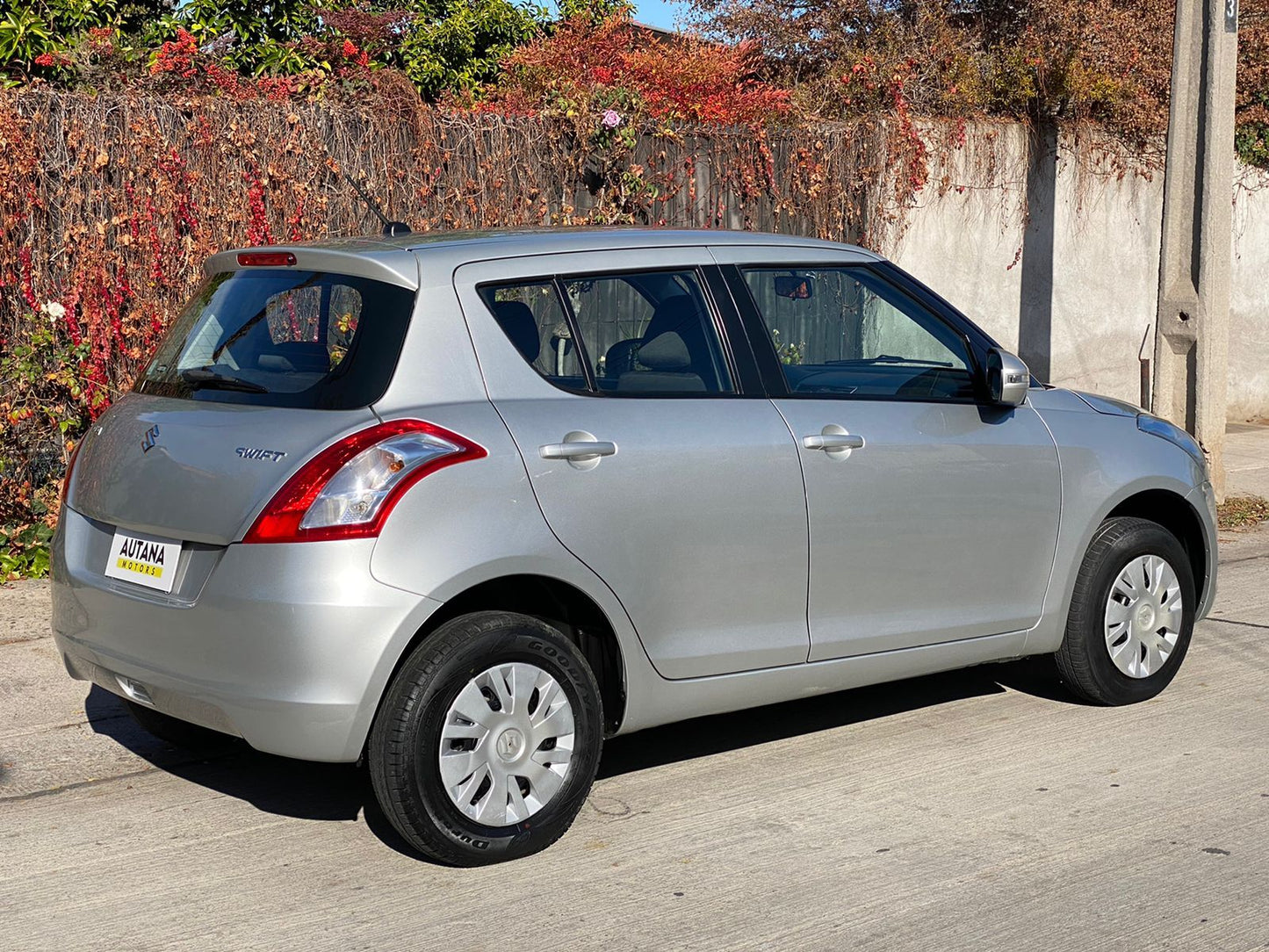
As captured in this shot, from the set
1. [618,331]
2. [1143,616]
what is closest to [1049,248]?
[1143,616]

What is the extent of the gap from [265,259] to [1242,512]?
7.67 meters

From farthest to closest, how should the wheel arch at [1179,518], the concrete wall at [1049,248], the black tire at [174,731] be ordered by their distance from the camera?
1. the concrete wall at [1049,248]
2. the wheel arch at [1179,518]
3. the black tire at [174,731]

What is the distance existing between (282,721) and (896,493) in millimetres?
2107

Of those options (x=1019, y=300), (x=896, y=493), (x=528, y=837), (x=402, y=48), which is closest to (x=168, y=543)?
(x=528, y=837)

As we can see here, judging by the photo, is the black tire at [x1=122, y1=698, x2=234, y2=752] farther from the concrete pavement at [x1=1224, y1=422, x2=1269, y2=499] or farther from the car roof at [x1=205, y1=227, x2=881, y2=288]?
the concrete pavement at [x1=1224, y1=422, x2=1269, y2=499]

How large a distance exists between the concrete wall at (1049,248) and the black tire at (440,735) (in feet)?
28.8

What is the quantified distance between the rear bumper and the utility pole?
24.8ft

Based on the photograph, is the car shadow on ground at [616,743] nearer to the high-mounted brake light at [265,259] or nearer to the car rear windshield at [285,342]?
the car rear windshield at [285,342]

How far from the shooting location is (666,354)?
4.88m

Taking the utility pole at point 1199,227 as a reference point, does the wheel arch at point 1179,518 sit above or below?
below

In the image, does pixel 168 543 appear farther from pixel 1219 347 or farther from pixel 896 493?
pixel 1219 347

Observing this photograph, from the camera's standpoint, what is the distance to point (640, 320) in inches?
196

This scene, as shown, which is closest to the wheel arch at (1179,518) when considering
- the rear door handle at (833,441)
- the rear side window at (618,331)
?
the rear door handle at (833,441)

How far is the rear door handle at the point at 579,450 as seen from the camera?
14.5ft
